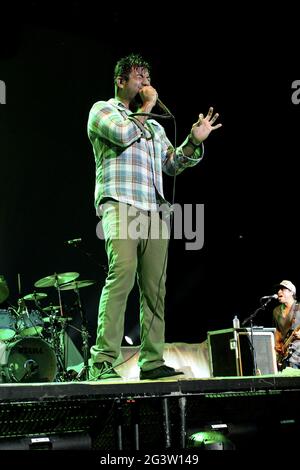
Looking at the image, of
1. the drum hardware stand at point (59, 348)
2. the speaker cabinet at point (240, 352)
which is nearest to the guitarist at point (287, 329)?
the speaker cabinet at point (240, 352)

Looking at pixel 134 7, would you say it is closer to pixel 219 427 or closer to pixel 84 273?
pixel 84 273

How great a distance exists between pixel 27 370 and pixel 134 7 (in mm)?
4733

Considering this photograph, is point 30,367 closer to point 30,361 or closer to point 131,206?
point 30,361

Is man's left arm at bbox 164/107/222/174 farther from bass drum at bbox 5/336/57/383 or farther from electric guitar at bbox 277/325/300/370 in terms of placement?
electric guitar at bbox 277/325/300/370

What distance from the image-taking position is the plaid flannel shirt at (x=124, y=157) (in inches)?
118

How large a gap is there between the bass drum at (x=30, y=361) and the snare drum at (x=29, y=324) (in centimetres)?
35

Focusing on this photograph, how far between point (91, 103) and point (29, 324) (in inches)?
127

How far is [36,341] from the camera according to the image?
19.6 ft

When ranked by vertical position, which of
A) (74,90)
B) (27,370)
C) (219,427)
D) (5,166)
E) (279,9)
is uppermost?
(279,9)

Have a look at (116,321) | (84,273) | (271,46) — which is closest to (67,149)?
(84,273)

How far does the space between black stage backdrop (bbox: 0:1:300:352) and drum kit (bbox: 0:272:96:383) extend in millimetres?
396

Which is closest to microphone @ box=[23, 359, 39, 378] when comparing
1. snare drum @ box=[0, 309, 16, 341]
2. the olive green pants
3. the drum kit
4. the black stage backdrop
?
the drum kit

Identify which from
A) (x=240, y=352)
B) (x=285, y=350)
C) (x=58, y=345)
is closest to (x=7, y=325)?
(x=58, y=345)

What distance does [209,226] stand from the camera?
370 inches
